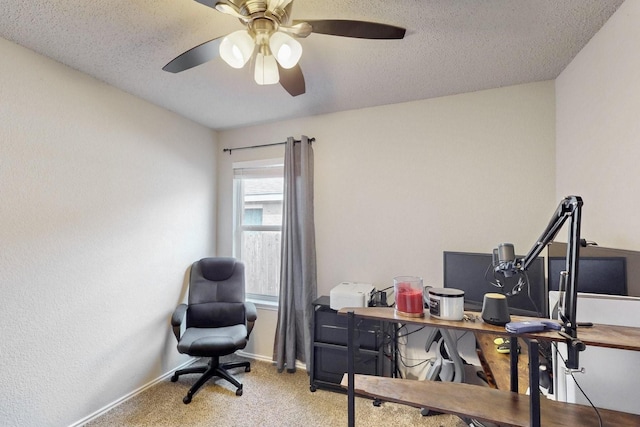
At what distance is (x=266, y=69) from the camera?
135 centimetres

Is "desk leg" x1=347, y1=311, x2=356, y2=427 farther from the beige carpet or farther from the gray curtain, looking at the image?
the gray curtain

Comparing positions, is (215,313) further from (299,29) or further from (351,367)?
(299,29)

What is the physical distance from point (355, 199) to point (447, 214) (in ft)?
2.65

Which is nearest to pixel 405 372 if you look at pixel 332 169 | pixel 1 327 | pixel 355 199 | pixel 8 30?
pixel 355 199

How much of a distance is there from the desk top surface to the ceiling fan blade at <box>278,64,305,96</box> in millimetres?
1259

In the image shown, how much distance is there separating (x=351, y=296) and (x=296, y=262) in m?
0.71

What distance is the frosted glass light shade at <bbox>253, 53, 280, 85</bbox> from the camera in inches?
52.2

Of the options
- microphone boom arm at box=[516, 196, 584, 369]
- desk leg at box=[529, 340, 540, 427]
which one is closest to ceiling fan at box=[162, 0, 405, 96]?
microphone boom arm at box=[516, 196, 584, 369]

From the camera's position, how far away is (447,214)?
233cm

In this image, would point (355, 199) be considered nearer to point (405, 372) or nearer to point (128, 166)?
point (405, 372)

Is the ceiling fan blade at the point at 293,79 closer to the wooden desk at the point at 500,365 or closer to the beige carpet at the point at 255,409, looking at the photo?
the wooden desk at the point at 500,365

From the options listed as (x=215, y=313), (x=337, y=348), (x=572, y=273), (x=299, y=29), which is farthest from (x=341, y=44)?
(x=215, y=313)

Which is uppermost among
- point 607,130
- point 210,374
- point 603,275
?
point 607,130

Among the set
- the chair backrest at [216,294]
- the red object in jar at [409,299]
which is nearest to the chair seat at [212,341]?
the chair backrest at [216,294]
